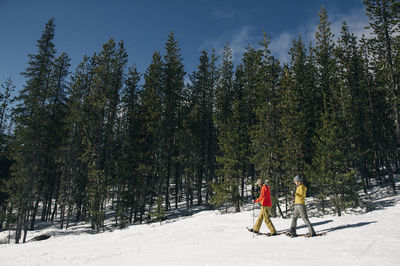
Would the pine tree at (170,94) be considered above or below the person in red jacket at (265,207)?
above

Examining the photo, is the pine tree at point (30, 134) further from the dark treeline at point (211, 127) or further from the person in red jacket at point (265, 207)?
the person in red jacket at point (265, 207)

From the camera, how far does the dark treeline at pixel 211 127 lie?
663 inches

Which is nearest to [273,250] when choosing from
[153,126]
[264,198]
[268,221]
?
[268,221]

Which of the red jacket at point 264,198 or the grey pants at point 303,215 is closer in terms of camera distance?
the grey pants at point 303,215

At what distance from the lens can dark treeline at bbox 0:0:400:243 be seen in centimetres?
A: 1683

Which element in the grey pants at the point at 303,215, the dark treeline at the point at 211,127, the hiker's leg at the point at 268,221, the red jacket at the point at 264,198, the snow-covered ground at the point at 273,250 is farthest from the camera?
the dark treeline at the point at 211,127

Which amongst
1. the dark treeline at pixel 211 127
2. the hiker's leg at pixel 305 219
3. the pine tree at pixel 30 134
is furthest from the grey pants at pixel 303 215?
the pine tree at pixel 30 134

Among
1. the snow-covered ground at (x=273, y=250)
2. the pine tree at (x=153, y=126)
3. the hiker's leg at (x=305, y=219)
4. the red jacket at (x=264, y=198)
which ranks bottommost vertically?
the snow-covered ground at (x=273, y=250)

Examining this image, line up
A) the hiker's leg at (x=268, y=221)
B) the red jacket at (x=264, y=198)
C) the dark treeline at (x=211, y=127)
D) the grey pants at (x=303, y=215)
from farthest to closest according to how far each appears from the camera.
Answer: the dark treeline at (x=211, y=127)
the red jacket at (x=264, y=198)
the hiker's leg at (x=268, y=221)
the grey pants at (x=303, y=215)

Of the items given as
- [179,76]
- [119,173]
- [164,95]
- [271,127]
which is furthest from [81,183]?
[271,127]

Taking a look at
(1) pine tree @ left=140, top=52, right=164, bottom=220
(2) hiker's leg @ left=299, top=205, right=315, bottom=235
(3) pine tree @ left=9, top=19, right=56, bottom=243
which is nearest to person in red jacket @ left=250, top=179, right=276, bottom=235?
(2) hiker's leg @ left=299, top=205, right=315, bottom=235

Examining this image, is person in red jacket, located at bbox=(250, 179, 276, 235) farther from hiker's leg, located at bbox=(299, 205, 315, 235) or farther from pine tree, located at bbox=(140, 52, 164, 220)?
pine tree, located at bbox=(140, 52, 164, 220)

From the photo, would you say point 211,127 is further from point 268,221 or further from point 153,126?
point 268,221

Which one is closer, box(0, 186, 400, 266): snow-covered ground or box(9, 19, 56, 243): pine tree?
box(0, 186, 400, 266): snow-covered ground
